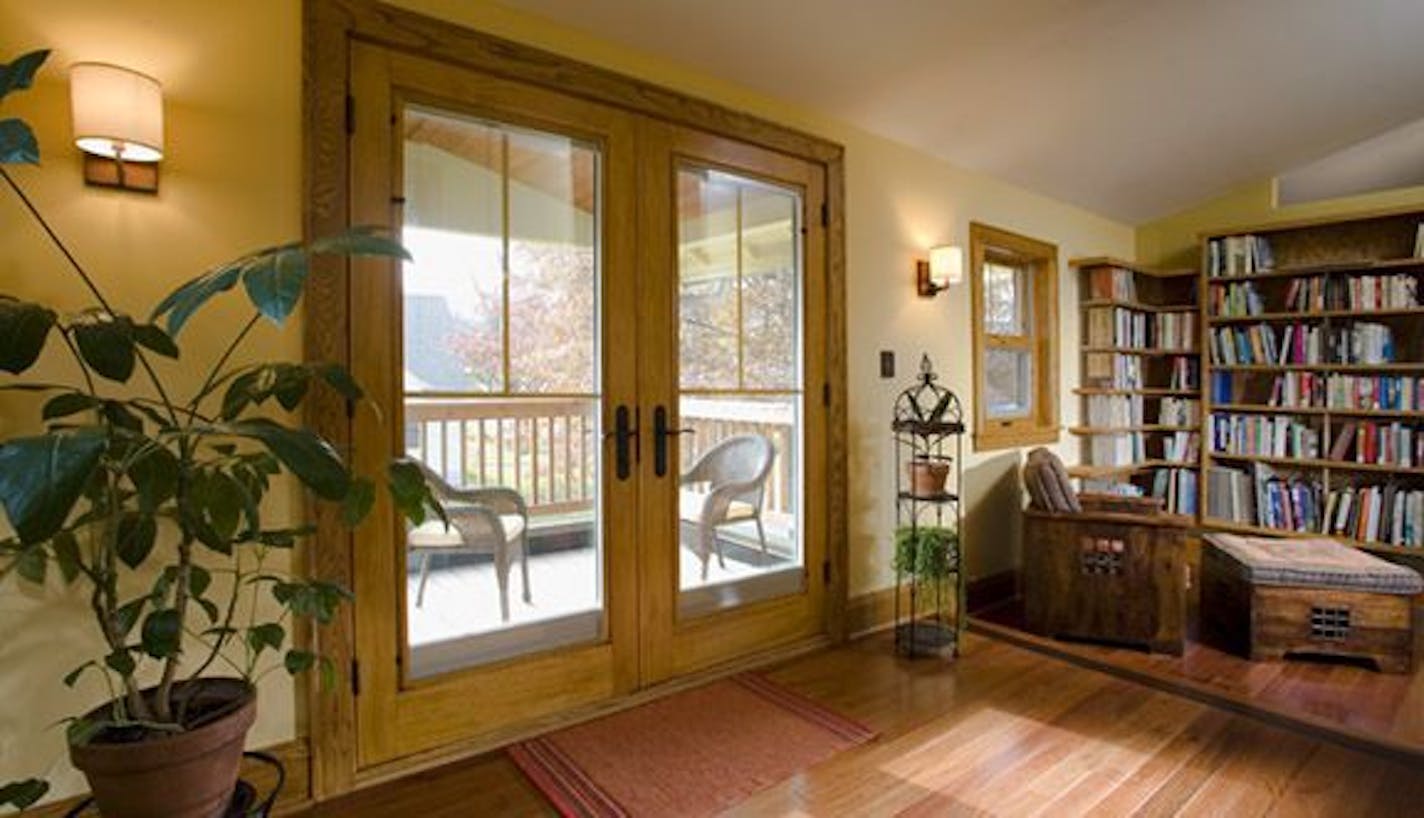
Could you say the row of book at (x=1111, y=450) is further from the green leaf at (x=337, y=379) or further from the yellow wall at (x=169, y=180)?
the green leaf at (x=337, y=379)

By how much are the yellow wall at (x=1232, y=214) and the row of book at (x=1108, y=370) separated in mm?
945

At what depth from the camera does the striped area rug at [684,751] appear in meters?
1.95

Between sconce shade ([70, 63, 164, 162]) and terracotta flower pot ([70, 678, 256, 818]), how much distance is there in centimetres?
124

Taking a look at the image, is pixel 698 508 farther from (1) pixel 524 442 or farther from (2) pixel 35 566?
(2) pixel 35 566

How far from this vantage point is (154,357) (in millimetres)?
1722

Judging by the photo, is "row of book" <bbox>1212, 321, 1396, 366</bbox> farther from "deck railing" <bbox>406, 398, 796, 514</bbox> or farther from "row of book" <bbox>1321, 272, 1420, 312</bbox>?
"deck railing" <bbox>406, 398, 796, 514</bbox>

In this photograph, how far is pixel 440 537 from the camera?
86.0 inches

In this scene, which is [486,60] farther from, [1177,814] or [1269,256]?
[1269,256]

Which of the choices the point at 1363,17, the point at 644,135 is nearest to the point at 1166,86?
the point at 1363,17

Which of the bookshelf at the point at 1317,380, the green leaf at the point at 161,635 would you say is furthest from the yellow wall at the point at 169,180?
the bookshelf at the point at 1317,380

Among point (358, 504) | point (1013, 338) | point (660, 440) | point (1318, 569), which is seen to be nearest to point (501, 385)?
point (660, 440)

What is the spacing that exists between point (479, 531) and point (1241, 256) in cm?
478

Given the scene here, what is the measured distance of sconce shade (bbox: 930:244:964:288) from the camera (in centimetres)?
335

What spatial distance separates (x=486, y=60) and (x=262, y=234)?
86 cm
